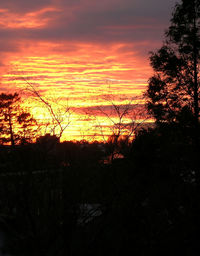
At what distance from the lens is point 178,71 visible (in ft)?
53.4

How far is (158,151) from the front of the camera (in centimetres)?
1547

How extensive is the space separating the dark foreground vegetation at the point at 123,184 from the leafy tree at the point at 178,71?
5 centimetres

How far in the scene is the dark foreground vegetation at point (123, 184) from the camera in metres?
8.70

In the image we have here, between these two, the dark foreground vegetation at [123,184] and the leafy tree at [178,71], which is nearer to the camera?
the dark foreground vegetation at [123,184]

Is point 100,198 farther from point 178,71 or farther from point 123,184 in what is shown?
point 178,71

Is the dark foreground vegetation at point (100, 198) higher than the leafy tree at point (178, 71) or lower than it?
lower

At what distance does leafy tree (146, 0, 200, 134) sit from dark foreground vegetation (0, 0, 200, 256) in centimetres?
5

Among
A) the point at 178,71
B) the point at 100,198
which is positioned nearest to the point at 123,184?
the point at 100,198

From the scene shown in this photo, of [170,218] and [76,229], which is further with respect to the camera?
[170,218]

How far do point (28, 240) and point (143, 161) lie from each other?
Result: 7.56 meters

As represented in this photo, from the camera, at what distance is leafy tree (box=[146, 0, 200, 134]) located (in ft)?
51.9

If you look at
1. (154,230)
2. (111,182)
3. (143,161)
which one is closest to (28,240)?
(111,182)

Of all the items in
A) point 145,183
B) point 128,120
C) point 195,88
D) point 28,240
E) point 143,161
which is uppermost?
point 195,88

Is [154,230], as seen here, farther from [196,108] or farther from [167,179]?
[196,108]
